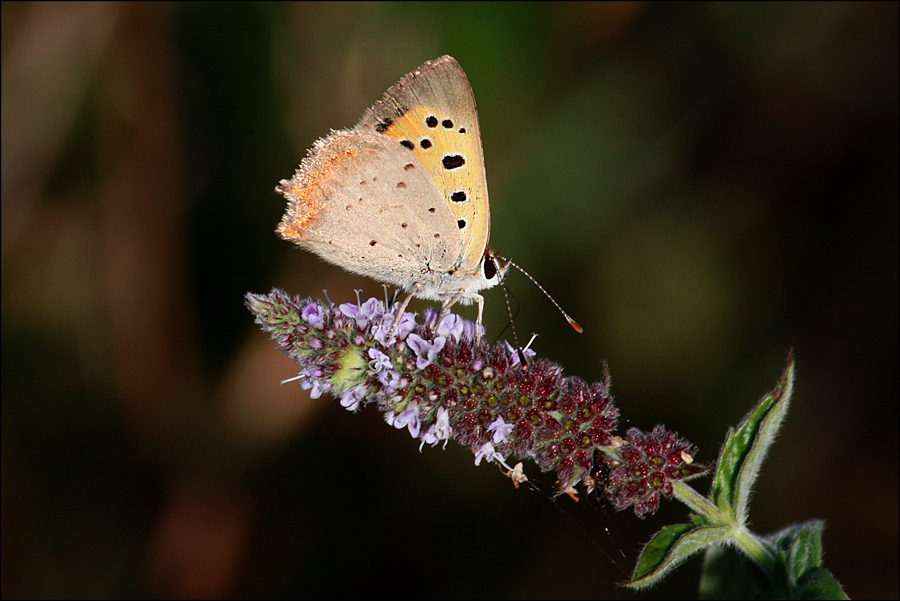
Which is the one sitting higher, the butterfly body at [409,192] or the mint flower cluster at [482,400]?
the butterfly body at [409,192]

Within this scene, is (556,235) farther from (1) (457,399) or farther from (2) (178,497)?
(2) (178,497)

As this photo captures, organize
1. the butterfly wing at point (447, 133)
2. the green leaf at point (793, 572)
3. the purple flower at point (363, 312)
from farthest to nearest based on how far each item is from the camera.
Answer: the butterfly wing at point (447, 133), the purple flower at point (363, 312), the green leaf at point (793, 572)

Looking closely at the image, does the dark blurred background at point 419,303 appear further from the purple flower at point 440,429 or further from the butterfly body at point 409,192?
the purple flower at point 440,429

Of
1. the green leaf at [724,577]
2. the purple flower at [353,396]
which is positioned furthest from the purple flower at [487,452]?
the green leaf at [724,577]

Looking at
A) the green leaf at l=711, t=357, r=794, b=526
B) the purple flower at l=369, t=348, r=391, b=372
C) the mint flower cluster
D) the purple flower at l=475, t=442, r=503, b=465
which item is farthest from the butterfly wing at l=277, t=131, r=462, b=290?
the green leaf at l=711, t=357, r=794, b=526

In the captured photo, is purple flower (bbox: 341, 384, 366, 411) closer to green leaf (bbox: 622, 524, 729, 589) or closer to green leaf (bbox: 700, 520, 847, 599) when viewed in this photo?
green leaf (bbox: 622, 524, 729, 589)

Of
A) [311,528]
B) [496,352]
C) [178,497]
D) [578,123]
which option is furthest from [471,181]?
[178,497]

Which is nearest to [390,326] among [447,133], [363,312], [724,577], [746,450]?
[363,312]
